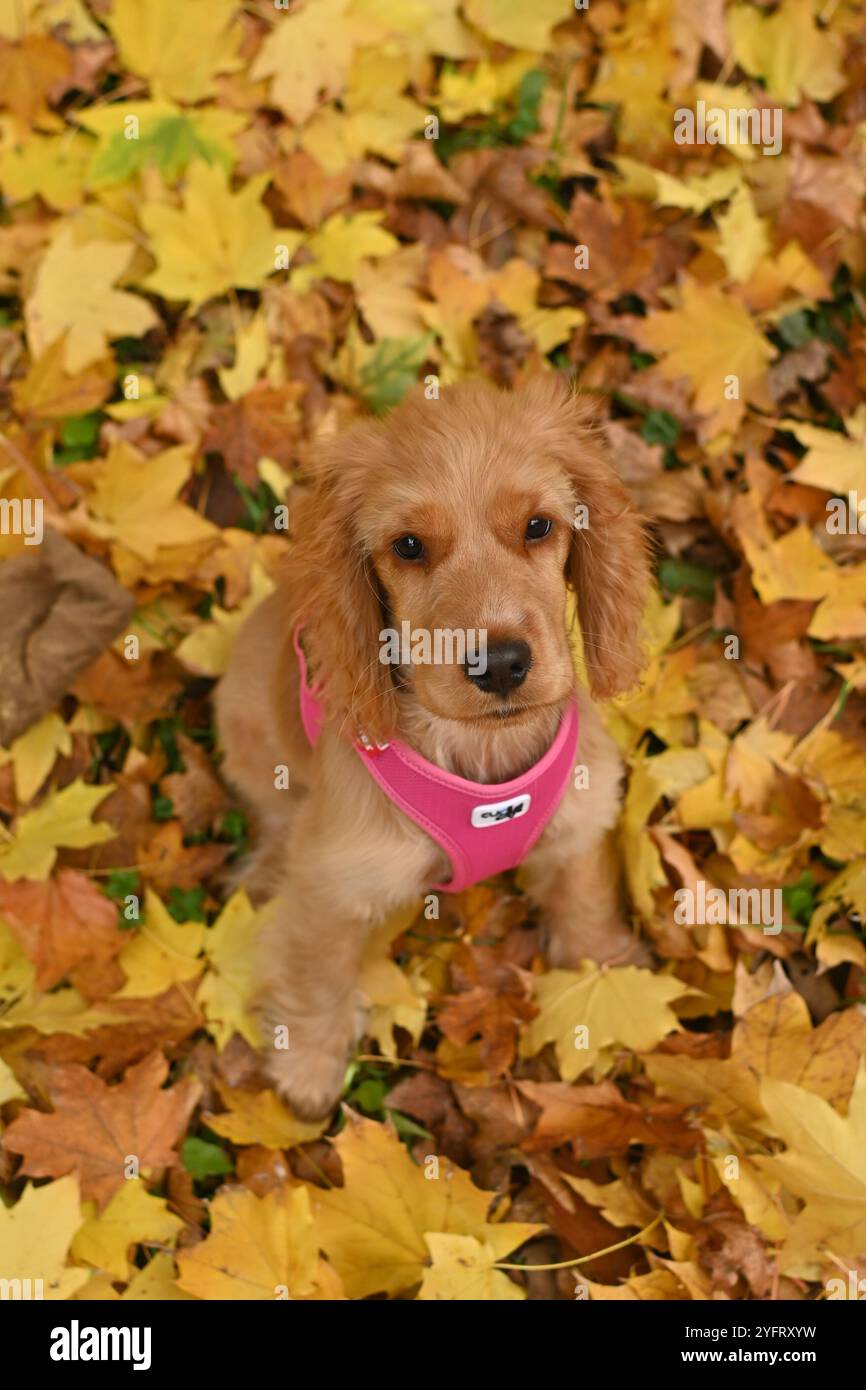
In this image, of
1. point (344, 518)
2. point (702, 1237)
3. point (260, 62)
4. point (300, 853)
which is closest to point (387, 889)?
point (300, 853)

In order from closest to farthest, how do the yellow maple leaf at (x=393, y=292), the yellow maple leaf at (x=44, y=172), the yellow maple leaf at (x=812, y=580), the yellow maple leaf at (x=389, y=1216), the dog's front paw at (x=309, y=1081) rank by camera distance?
the yellow maple leaf at (x=389, y=1216), the dog's front paw at (x=309, y=1081), the yellow maple leaf at (x=812, y=580), the yellow maple leaf at (x=393, y=292), the yellow maple leaf at (x=44, y=172)

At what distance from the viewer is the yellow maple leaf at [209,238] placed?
4711mm

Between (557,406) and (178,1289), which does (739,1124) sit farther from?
(557,406)

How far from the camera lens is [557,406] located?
304 centimetres

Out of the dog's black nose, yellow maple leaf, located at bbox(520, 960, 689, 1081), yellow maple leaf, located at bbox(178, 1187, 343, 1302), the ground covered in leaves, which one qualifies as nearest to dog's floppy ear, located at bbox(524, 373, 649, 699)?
the dog's black nose

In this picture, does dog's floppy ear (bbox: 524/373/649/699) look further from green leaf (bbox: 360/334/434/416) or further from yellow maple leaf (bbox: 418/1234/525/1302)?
green leaf (bbox: 360/334/434/416)

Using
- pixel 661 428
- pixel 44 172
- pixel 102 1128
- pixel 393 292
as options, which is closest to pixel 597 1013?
pixel 102 1128

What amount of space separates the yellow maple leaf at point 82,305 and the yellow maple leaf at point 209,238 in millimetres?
147

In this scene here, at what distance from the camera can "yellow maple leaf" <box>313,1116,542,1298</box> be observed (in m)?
3.16

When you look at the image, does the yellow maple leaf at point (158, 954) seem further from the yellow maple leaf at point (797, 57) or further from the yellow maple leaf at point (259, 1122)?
the yellow maple leaf at point (797, 57)

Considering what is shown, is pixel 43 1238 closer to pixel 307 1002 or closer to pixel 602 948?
pixel 307 1002

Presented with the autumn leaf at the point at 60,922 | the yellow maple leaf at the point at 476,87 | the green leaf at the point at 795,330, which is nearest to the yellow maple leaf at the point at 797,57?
the yellow maple leaf at the point at 476,87

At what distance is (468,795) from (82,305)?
302 cm
